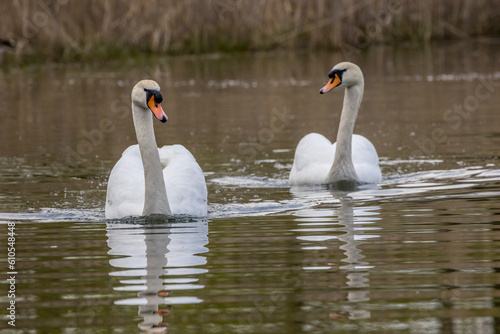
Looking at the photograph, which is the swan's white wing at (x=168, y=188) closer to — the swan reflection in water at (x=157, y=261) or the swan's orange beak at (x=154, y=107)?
the swan reflection in water at (x=157, y=261)

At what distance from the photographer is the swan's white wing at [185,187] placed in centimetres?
857

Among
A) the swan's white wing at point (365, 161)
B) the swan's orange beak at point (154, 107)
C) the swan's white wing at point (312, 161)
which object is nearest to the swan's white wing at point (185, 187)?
the swan's orange beak at point (154, 107)

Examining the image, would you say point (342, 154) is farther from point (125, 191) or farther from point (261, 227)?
point (261, 227)

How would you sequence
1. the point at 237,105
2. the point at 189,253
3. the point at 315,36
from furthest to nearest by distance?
the point at 315,36 → the point at 237,105 → the point at 189,253

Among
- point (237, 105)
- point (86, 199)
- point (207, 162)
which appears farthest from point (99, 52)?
point (86, 199)

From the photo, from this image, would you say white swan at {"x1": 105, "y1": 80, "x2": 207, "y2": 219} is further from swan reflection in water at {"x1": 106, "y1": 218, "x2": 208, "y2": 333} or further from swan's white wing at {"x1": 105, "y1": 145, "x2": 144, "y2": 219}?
swan reflection in water at {"x1": 106, "y1": 218, "x2": 208, "y2": 333}

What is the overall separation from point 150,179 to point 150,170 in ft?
0.27

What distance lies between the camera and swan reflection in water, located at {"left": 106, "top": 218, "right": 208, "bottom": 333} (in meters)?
5.55

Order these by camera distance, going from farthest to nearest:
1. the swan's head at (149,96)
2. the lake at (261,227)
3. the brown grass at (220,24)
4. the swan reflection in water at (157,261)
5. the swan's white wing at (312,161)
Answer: the brown grass at (220,24) < the swan's white wing at (312,161) < the swan's head at (149,96) < the swan reflection in water at (157,261) < the lake at (261,227)

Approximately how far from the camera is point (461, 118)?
15289mm

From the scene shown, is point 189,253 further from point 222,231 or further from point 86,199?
point 86,199

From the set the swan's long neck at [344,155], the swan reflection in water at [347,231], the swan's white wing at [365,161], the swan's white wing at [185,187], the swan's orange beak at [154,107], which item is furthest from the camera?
the swan's white wing at [365,161]

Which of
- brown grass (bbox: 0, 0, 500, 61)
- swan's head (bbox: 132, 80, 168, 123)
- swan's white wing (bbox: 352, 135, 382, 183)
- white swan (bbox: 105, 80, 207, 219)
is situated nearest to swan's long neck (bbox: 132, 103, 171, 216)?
white swan (bbox: 105, 80, 207, 219)

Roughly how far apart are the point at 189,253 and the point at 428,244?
153 cm
